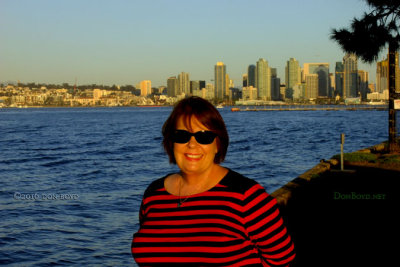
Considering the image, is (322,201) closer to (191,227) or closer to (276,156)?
(191,227)

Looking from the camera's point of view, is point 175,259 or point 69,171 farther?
point 69,171

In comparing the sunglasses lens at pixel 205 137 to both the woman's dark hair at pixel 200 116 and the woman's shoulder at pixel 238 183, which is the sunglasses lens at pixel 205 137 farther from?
the woman's shoulder at pixel 238 183

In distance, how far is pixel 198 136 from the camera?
270cm

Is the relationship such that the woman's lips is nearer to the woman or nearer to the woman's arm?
the woman

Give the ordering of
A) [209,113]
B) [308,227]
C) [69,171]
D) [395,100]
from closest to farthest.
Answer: [209,113], [308,227], [395,100], [69,171]

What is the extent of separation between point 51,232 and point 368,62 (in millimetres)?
13024

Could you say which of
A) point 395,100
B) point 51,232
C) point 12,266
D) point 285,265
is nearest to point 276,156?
point 395,100

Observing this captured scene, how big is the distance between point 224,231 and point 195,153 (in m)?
0.47

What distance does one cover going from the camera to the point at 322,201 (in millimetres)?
10898

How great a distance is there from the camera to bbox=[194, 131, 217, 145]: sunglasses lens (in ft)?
8.84

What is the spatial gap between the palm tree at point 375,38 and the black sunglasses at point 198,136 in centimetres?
1755
